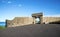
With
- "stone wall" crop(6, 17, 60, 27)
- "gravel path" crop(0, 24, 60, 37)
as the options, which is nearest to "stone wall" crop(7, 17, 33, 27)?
"stone wall" crop(6, 17, 60, 27)

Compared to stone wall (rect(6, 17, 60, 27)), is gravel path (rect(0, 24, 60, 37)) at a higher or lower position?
→ lower

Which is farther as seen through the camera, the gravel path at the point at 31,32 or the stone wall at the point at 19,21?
the stone wall at the point at 19,21

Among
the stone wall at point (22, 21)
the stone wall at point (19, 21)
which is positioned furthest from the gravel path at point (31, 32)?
the stone wall at point (19, 21)

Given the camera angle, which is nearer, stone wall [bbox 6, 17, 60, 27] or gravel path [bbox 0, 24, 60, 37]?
gravel path [bbox 0, 24, 60, 37]

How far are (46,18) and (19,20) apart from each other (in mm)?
5114

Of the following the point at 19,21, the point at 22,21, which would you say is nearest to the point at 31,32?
the point at 19,21

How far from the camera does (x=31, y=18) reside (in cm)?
1884

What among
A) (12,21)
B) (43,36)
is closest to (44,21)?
(12,21)

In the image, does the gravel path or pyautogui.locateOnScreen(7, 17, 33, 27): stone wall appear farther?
pyautogui.locateOnScreen(7, 17, 33, 27): stone wall

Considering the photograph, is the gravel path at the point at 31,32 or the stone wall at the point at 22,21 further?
the stone wall at the point at 22,21

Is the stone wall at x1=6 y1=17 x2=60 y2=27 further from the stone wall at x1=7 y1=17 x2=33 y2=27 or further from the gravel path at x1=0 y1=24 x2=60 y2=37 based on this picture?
the gravel path at x1=0 y1=24 x2=60 y2=37

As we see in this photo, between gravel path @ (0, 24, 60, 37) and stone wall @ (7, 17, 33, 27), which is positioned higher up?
stone wall @ (7, 17, 33, 27)

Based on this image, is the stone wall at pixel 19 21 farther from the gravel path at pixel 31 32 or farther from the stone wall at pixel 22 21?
the gravel path at pixel 31 32

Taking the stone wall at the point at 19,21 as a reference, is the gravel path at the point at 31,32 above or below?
below
